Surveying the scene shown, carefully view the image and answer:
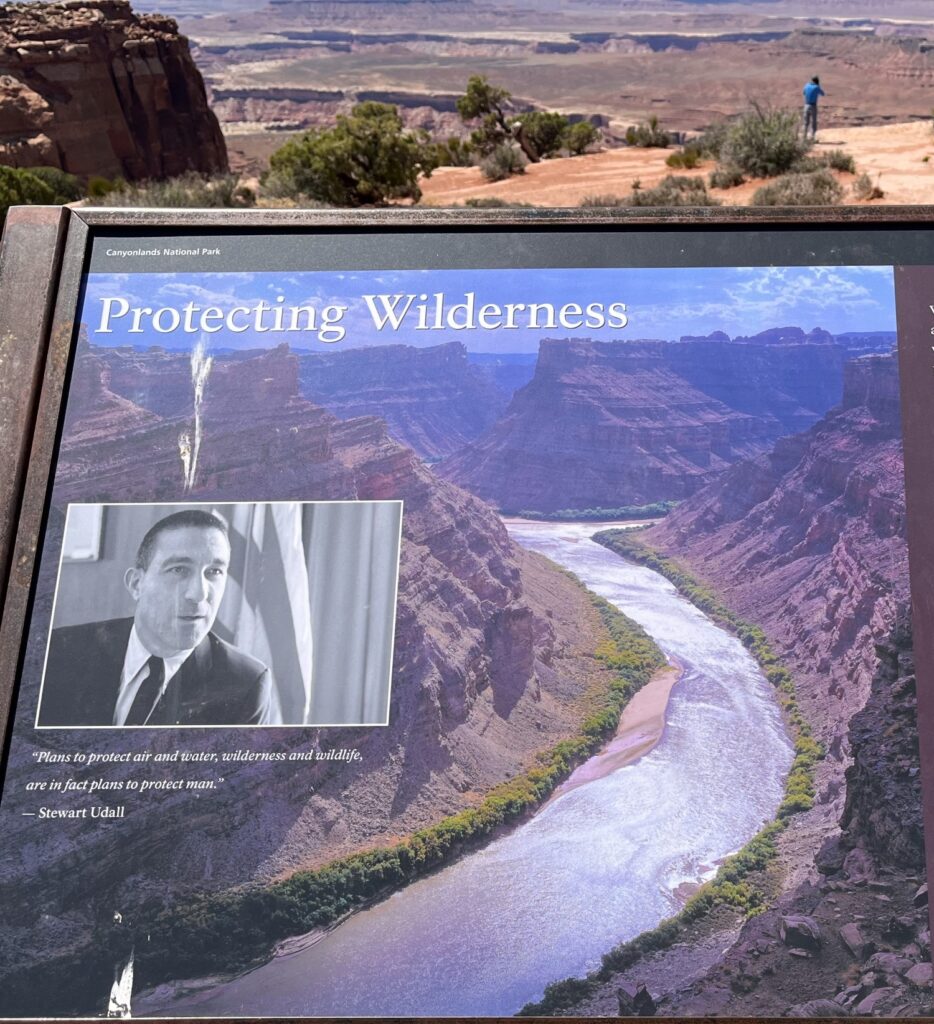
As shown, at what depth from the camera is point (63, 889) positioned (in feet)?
8.11

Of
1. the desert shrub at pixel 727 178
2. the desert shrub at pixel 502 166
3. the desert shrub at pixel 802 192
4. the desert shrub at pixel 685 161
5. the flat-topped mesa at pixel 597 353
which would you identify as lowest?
the flat-topped mesa at pixel 597 353

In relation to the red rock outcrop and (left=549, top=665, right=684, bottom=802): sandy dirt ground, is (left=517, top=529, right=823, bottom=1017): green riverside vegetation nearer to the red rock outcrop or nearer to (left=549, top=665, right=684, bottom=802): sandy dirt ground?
the red rock outcrop

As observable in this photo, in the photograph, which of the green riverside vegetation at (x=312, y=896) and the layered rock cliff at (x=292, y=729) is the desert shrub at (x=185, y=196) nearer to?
the layered rock cliff at (x=292, y=729)

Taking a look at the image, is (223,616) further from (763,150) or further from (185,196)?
(763,150)

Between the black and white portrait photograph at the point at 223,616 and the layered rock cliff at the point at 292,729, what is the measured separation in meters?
0.06

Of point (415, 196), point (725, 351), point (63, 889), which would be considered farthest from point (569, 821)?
point (415, 196)

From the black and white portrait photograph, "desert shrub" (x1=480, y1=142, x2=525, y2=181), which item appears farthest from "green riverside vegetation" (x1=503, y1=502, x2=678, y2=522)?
"desert shrub" (x1=480, y1=142, x2=525, y2=181)

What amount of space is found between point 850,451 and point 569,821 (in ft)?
4.74

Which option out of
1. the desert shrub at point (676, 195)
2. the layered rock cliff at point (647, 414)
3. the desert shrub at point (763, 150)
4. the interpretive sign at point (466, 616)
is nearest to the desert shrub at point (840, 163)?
the desert shrub at point (763, 150)

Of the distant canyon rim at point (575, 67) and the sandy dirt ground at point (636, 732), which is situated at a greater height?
the distant canyon rim at point (575, 67)

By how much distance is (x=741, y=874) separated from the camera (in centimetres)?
247

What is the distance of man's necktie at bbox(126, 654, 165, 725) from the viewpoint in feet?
8.86

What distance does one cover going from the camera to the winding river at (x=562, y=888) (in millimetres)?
2336

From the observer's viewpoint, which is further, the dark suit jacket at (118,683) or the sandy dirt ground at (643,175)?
the sandy dirt ground at (643,175)
